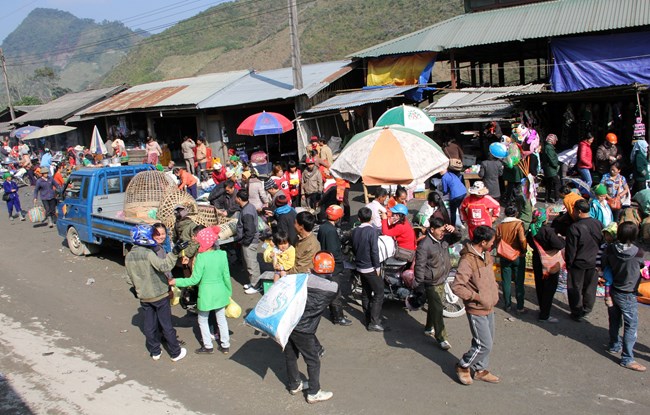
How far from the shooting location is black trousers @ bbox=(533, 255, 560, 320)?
281 inches

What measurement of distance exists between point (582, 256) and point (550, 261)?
381 mm

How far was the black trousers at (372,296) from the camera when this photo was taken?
7082 millimetres

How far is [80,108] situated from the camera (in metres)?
27.2

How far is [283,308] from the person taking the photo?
5.34m

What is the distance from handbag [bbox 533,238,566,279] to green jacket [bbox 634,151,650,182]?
548cm

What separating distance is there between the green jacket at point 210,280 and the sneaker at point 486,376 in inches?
119

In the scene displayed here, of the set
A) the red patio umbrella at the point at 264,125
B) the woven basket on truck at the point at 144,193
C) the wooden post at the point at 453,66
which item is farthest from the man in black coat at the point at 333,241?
the wooden post at the point at 453,66

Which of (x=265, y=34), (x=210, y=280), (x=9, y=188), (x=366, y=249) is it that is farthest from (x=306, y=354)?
(x=265, y=34)

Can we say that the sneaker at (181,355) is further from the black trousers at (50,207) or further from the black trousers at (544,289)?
the black trousers at (50,207)

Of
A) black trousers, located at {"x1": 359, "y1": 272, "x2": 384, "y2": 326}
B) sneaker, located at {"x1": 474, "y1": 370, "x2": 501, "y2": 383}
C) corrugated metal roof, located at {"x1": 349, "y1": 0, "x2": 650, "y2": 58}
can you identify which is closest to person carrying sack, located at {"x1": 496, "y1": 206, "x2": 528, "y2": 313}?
black trousers, located at {"x1": 359, "y1": 272, "x2": 384, "y2": 326}

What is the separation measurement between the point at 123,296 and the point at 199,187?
21.4 feet

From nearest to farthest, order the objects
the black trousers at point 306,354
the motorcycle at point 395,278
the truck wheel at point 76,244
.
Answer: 1. the black trousers at point 306,354
2. the motorcycle at point 395,278
3. the truck wheel at point 76,244

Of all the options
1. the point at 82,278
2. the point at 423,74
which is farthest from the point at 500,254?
the point at 423,74

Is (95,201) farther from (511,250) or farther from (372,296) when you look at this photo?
(511,250)
